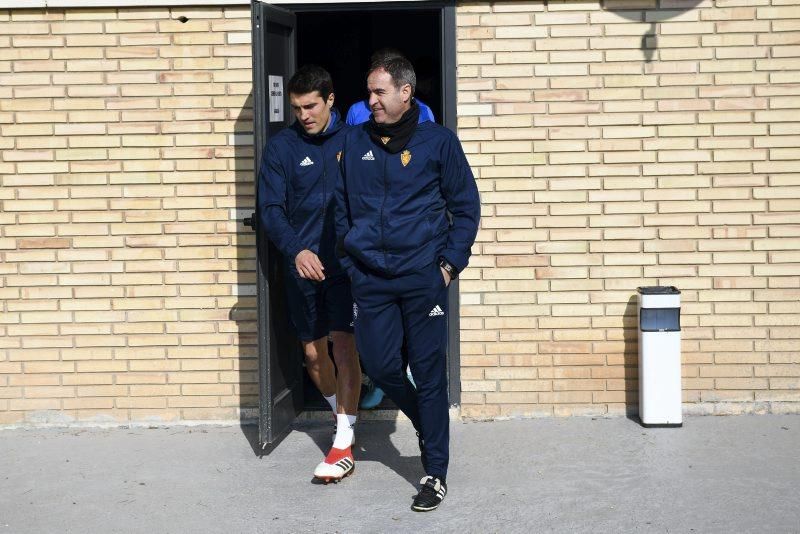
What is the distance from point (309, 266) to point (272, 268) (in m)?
0.60

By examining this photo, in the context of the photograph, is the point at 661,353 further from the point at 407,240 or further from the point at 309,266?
the point at 309,266

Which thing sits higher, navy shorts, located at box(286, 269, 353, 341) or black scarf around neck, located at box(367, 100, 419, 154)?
black scarf around neck, located at box(367, 100, 419, 154)

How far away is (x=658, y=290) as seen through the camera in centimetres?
745

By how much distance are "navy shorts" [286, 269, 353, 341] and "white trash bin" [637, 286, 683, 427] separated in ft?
5.88

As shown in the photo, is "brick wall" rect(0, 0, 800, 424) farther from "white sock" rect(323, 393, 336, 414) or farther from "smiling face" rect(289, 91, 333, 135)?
"smiling face" rect(289, 91, 333, 135)

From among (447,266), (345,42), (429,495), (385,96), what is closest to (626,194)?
(447,266)

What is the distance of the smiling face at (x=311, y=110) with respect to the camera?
22.0 feet

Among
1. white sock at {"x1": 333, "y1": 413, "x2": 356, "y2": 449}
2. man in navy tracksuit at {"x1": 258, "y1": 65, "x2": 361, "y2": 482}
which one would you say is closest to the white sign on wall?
man in navy tracksuit at {"x1": 258, "y1": 65, "x2": 361, "y2": 482}

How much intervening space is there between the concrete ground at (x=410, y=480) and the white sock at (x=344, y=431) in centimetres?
19

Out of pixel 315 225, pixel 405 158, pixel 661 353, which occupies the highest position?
pixel 405 158

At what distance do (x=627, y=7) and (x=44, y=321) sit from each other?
4.08 meters

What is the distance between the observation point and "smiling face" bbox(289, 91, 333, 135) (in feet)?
22.0

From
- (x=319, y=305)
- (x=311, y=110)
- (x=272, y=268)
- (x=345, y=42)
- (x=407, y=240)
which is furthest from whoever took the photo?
(x=345, y=42)

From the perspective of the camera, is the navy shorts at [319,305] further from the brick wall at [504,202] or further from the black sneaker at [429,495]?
the black sneaker at [429,495]
